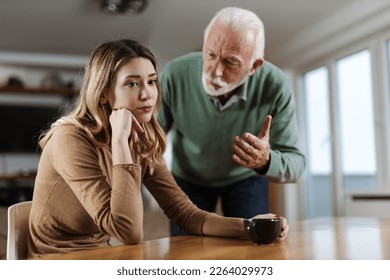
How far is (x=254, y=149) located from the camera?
3.28ft

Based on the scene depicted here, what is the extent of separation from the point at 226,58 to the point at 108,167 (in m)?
0.36

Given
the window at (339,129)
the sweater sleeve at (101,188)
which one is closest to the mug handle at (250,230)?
the sweater sleeve at (101,188)

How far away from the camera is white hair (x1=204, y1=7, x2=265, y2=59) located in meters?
1.06

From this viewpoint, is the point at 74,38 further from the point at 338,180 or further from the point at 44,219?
the point at 338,180

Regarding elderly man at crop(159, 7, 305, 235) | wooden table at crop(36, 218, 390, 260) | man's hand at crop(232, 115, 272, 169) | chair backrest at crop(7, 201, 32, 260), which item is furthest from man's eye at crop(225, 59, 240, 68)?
chair backrest at crop(7, 201, 32, 260)

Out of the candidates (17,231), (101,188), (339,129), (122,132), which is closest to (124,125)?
(122,132)

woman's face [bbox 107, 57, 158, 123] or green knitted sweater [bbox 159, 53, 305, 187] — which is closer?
woman's face [bbox 107, 57, 158, 123]

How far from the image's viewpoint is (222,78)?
1067mm

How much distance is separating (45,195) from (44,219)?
0.14ft

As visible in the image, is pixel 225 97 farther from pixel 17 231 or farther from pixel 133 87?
pixel 17 231

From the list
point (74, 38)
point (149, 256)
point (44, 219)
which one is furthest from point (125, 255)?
point (74, 38)

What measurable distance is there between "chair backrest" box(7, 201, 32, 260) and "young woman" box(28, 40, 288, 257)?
0.04ft

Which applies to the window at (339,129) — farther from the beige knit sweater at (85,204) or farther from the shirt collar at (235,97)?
the beige knit sweater at (85,204)

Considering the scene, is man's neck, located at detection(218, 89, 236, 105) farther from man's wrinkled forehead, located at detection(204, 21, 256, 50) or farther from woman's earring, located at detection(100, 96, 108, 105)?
A: woman's earring, located at detection(100, 96, 108, 105)
